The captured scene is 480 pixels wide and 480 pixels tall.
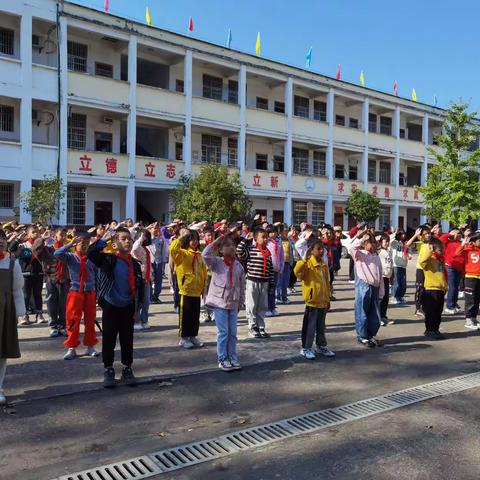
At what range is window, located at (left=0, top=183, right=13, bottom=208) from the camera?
2214cm

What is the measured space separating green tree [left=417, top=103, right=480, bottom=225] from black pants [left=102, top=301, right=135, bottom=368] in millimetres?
26147

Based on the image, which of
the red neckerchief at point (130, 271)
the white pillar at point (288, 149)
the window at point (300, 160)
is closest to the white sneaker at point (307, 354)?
the red neckerchief at point (130, 271)

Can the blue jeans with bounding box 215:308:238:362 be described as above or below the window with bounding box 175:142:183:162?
below

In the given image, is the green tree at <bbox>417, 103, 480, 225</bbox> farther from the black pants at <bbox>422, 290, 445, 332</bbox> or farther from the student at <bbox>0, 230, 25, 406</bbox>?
the student at <bbox>0, 230, 25, 406</bbox>

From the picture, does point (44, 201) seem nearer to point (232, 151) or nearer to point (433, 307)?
point (232, 151)

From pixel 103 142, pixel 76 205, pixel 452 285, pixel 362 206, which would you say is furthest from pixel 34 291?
pixel 362 206

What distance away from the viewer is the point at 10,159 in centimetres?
2091

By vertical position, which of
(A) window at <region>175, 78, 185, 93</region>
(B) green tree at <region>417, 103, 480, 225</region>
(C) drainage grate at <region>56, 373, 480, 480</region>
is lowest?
(C) drainage grate at <region>56, 373, 480, 480</region>

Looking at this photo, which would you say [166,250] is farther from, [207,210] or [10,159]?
[10,159]

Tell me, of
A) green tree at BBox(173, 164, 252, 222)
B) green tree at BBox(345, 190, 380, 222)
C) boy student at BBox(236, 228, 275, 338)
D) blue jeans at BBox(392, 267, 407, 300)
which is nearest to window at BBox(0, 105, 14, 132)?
green tree at BBox(173, 164, 252, 222)

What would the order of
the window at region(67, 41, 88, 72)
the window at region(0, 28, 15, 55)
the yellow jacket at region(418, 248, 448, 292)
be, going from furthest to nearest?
the window at region(67, 41, 88, 72), the window at region(0, 28, 15, 55), the yellow jacket at region(418, 248, 448, 292)

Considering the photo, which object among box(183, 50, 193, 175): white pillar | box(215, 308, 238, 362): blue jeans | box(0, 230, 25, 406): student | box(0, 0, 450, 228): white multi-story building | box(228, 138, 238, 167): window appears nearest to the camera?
box(0, 230, 25, 406): student

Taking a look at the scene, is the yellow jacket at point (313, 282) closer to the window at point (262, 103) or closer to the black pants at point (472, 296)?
the black pants at point (472, 296)

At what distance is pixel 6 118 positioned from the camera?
22.0 metres
